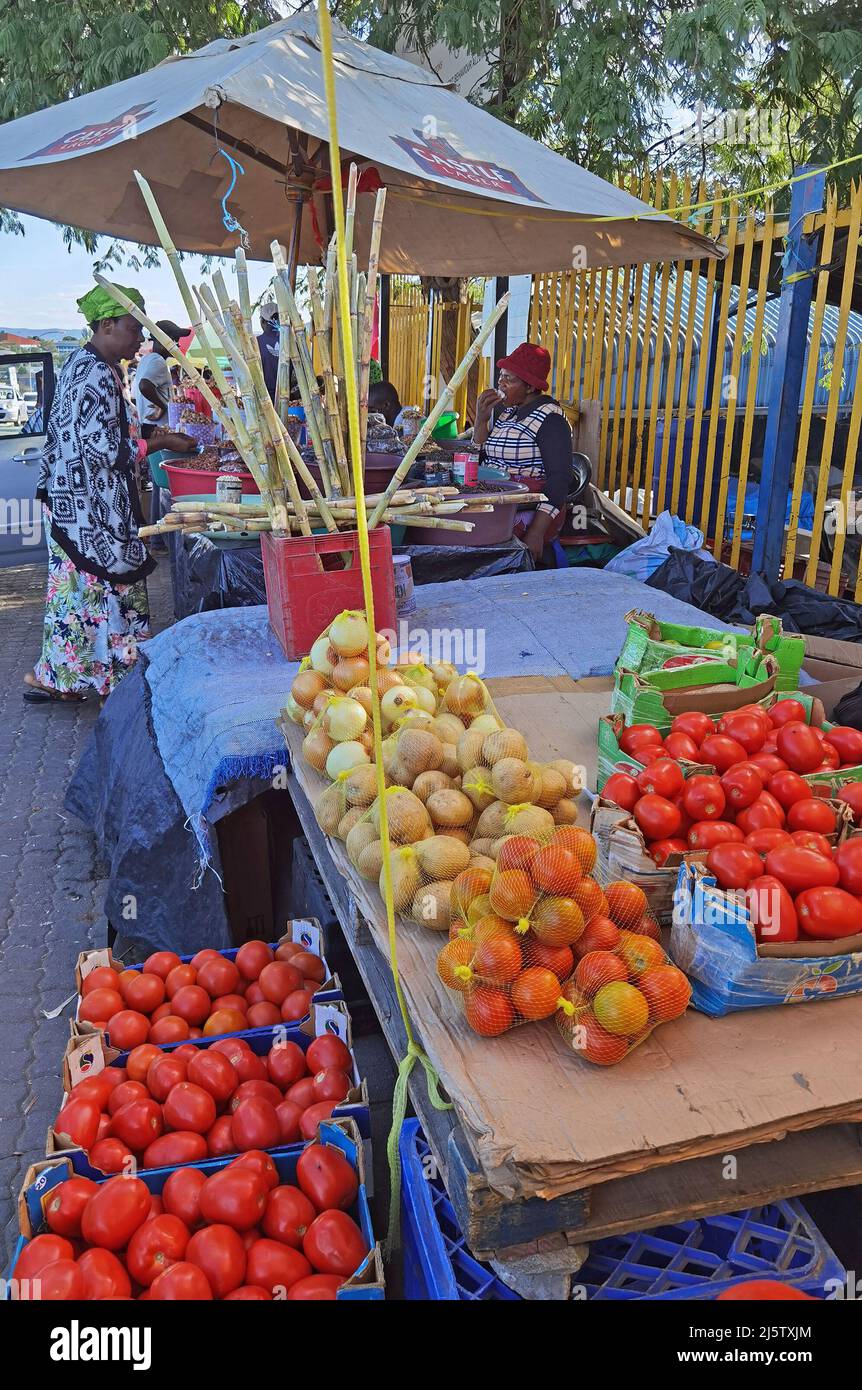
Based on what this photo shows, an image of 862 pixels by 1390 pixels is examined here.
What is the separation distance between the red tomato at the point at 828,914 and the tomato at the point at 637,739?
25.4 inches

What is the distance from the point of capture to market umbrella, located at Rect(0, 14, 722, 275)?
3449 mm

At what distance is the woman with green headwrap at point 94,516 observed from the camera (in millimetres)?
5121

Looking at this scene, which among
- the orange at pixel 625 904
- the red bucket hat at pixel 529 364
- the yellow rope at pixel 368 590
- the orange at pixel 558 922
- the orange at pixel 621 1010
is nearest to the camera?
the yellow rope at pixel 368 590

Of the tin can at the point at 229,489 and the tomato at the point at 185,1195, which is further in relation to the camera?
the tin can at the point at 229,489

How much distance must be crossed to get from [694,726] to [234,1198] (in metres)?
1.46

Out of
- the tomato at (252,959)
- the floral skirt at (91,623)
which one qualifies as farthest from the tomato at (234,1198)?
the floral skirt at (91,623)

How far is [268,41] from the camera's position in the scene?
379cm

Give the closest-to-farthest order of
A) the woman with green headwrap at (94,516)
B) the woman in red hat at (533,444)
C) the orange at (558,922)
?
the orange at (558,922)
the woman with green headwrap at (94,516)
the woman in red hat at (533,444)

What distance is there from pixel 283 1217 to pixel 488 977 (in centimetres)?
83

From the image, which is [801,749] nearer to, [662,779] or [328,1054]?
[662,779]

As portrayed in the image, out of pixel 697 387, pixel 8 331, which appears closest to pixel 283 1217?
pixel 697 387

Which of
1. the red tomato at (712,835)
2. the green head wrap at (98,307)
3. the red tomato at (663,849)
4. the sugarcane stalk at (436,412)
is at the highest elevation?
the green head wrap at (98,307)

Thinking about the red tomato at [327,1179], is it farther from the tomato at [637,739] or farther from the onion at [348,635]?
the onion at [348,635]

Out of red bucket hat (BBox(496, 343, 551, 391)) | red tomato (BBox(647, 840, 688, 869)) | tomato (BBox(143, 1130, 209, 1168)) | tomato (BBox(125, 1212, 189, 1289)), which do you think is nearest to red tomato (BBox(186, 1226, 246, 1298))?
tomato (BBox(125, 1212, 189, 1289))
